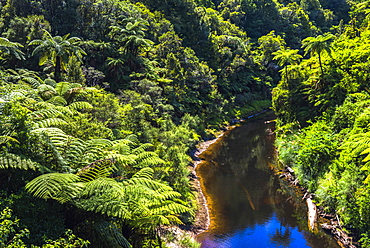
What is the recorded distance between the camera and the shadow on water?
1270 cm

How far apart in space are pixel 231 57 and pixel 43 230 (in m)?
43.4

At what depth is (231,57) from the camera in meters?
44.8

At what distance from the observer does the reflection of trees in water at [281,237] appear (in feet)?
40.9

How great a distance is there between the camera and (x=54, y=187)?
430cm

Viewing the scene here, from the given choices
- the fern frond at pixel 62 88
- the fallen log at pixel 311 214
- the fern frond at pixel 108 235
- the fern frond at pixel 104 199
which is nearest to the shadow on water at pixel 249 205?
the fallen log at pixel 311 214

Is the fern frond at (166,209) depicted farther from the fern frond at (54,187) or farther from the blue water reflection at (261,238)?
the blue water reflection at (261,238)

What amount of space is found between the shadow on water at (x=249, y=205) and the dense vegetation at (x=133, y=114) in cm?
159

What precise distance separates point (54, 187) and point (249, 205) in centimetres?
1352

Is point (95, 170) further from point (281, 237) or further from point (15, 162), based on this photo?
point (281, 237)

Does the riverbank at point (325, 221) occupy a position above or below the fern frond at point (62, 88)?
below

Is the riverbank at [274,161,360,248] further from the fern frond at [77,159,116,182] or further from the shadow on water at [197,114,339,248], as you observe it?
the fern frond at [77,159,116,182]

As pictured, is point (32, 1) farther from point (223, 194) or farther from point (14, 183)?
point (14, 183)

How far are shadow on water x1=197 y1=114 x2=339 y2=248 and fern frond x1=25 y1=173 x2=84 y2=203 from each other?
8842 mm

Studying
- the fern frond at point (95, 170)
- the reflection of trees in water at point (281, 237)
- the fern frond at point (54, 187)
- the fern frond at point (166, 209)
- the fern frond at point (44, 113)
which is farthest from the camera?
the reflection of trees in water at point (281, 237)
